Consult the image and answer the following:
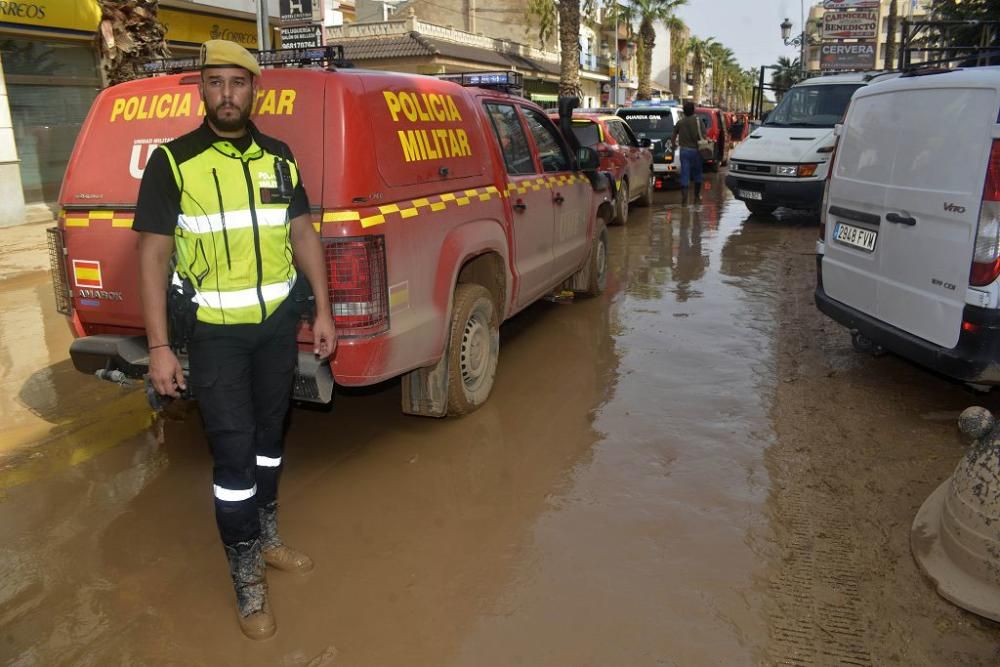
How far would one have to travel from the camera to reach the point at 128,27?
8.53 meters

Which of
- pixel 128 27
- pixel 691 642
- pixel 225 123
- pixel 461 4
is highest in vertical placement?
pixel 461 4

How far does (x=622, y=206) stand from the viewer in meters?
12.9

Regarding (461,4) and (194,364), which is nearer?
(194,364)

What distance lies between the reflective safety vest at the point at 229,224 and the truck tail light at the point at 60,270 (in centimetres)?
172

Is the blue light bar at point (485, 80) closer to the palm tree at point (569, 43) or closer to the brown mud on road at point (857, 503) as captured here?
the brown mud on road at point (857, 503)

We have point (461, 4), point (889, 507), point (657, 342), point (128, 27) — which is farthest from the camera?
point (461, 4)

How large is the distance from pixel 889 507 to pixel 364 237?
2.77 meters

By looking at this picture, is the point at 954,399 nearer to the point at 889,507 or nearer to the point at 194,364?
the point at 889,507

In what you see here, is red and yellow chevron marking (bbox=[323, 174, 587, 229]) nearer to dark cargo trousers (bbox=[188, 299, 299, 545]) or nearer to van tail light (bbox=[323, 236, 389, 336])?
van tail light (bbox=[323, 236, 389, 336])

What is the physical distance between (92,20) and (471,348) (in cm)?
1307

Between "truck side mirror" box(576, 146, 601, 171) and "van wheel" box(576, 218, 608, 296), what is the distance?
0.88 meters

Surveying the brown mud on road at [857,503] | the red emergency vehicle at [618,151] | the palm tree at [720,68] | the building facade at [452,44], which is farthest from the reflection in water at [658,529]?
the palm tree at [720,68]

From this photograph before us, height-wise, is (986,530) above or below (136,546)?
above

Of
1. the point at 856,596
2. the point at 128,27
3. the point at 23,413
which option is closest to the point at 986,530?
the point at 856,596
